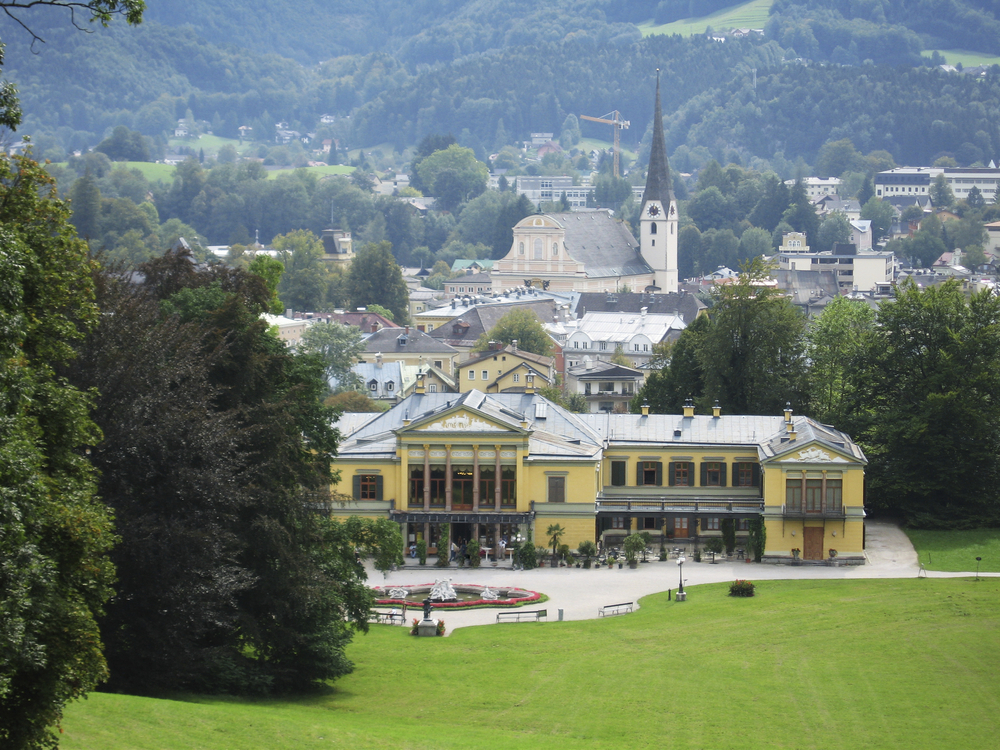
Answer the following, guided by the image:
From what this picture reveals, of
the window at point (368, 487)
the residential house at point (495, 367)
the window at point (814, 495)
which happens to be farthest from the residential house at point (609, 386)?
the window at point (814, 495)

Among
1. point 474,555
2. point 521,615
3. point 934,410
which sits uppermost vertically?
point 934,410

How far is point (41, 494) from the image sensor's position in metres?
19.4

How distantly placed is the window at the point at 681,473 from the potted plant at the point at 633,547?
174 inches

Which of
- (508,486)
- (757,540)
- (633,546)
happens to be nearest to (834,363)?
(757,540)

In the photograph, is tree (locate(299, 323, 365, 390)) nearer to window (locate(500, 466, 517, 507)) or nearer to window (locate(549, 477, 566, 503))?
window (locate(500, 466, 517, 507))

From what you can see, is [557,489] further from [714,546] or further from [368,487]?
[368,487]

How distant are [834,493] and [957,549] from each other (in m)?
4.31

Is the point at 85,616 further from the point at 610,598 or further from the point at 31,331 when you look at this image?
the point at 610,598

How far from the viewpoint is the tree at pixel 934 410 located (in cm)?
5419

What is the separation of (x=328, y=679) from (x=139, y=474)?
249 inches

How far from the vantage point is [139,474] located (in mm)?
29156

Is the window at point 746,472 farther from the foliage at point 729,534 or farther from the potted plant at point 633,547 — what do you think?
the potted plant at point 633,547

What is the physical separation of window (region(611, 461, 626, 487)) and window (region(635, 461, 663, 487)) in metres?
0.48

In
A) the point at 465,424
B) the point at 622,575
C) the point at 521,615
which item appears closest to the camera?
the point at 521,615
